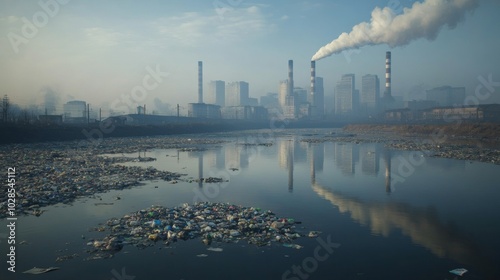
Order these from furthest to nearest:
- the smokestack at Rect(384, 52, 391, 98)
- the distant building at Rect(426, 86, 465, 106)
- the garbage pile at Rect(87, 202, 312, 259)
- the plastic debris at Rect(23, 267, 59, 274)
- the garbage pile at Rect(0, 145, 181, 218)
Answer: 1. the distant building at Rect(426, 86, 465, 106)
2. the smokestack at Rect(384, 52, 391, 98)
3. the garbage pile at Rect(0, 145, 181, 218)
4. the garbage pile at Rect(87, 202, 312, 259)
5. the plastic debris at Rect(23, 267, 59, 274)

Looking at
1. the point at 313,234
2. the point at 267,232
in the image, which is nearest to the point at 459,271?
the point at 313,234

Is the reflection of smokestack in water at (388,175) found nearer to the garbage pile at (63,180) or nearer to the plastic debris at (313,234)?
the plastic debris at (313,234)

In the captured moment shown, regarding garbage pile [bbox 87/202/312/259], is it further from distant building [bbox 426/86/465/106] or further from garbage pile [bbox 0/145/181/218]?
distant building [bbox 426/86/465/106]

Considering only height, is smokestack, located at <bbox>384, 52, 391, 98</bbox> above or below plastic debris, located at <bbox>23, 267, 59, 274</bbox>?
above

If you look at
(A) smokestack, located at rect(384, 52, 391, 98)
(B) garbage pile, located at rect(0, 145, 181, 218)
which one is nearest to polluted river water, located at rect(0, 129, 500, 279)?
(B) garbage pile, located at rect(0, 145, 181, 218)

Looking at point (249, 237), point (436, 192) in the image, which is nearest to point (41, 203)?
point (249, 237)

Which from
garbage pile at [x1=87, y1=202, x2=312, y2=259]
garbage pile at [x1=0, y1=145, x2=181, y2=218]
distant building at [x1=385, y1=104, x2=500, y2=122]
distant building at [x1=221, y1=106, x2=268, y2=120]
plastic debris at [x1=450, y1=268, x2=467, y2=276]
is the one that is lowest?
plastic debris at [x1=450, y1=268, x2=467, y2=276]

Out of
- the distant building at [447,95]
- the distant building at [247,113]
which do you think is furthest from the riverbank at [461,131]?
the distant building at [447,95]
